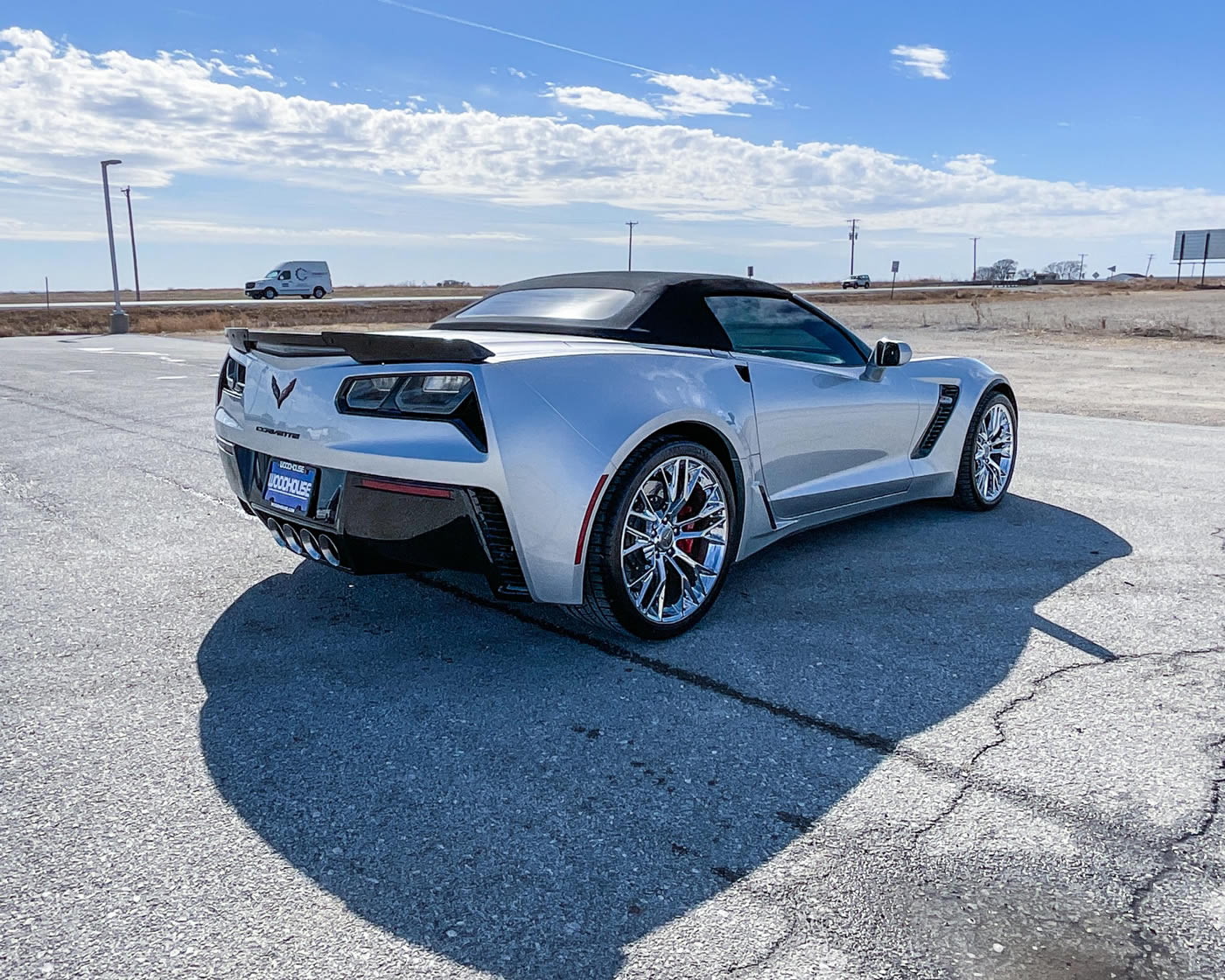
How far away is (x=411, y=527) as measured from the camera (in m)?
3.51

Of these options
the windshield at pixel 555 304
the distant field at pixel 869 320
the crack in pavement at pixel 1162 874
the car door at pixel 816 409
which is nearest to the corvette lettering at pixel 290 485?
the windshield at pixel 555 304

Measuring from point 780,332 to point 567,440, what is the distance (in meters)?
1.71

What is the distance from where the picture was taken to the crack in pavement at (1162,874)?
214 centimetres

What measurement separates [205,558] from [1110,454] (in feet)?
21.3

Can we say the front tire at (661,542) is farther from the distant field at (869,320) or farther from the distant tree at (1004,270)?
the distant tree at (1004,270)

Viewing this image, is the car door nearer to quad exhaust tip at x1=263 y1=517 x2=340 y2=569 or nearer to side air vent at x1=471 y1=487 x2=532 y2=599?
side air vent at x1=471 y1=487 x2=532 y2=599

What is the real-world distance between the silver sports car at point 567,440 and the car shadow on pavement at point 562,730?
32 cm

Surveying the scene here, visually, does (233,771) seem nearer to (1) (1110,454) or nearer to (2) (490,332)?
(2) (490,332)

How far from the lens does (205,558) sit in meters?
4.95

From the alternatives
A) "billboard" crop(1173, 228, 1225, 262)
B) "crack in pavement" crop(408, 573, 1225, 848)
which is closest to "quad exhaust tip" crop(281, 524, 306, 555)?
"crack in pavement" crop(408, 573, 1225, 848)

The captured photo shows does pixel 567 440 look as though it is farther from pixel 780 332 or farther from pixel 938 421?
pixel 938 421

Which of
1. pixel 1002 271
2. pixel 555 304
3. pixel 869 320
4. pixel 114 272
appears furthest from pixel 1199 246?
pixel 555 304

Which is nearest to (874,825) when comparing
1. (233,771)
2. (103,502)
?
(233,771)

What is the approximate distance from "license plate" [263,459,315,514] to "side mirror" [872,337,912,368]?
2.76m
